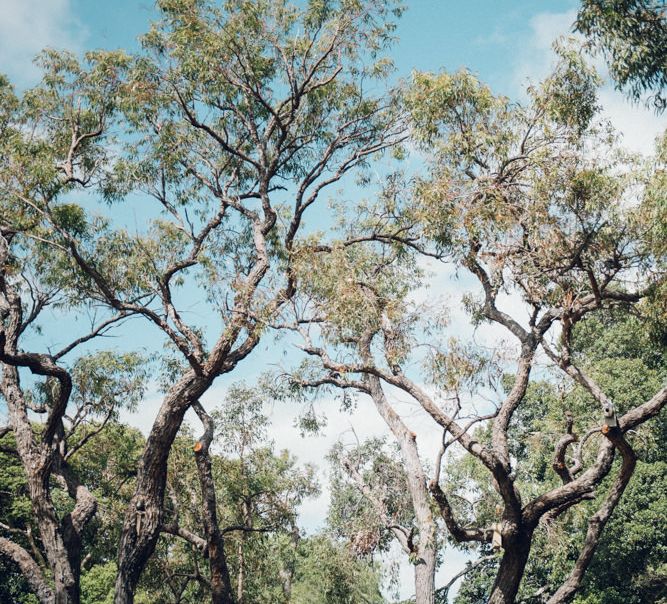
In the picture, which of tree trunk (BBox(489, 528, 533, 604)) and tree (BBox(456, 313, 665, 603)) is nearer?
tree trunk (BBox(489, 528, 533, 604))

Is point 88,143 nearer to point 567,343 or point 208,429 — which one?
point 208,429

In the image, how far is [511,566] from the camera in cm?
821

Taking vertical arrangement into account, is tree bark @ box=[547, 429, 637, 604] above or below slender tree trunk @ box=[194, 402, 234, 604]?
below

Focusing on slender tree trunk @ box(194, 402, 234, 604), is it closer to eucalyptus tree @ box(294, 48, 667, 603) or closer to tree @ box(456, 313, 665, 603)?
eucalyptus tree @ box(294, 48, 667, 603)

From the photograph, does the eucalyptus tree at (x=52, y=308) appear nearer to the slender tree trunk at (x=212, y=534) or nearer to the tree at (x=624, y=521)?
the slender tree trunk at (x=212, y=534)

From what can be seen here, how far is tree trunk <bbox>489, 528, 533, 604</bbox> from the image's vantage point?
8.19m

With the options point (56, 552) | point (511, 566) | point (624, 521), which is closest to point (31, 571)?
point (56, 552)

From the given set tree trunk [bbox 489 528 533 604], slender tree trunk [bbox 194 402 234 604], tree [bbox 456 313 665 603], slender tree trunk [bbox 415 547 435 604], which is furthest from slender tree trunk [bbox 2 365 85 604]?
tree [bbox 456 313 665 603]

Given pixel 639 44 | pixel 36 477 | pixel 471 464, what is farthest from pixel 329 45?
pixel 471 464

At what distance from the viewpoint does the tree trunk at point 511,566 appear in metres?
8.19

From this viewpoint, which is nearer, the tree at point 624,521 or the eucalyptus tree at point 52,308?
the eucalyptus tree at point 52,308

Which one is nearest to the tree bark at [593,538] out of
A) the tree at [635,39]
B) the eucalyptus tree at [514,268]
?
the eucalyptus tree at [514,268]

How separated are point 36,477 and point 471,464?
16.2 meters

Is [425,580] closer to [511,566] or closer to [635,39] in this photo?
[511,566]
